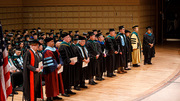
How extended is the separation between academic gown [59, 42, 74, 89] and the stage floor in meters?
0.47

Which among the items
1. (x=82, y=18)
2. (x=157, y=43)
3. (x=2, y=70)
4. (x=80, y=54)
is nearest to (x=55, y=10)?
(x=82, y=18)

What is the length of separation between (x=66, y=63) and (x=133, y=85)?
277cm

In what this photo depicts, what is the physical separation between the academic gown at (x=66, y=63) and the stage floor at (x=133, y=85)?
47 cm

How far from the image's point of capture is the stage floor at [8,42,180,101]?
794 cm

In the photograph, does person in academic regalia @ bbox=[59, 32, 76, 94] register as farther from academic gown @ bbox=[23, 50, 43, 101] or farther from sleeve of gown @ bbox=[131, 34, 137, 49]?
sleeve of gown @ bbox=[131, 34, 137, 49]

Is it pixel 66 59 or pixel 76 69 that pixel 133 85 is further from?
pixel 66 59

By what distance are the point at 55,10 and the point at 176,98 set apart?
14456 millimetres

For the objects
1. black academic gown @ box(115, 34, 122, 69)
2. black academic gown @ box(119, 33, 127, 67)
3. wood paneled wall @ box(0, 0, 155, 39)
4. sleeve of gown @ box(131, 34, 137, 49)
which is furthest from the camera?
wood paneled wall @ box(0, 0, 155, 39)

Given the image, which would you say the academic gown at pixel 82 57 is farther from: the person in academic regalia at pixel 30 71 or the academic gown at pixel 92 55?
Result: the person in academic regalia at pixel 30 71

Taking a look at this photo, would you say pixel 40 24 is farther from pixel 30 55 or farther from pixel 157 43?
pixel 30 55

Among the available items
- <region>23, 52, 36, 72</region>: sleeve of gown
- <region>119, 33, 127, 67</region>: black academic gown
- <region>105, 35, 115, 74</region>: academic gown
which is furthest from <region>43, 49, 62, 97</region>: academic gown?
<region>119, 33, 127, 67</region>: black academic gown

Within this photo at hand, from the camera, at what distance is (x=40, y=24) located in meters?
20.8

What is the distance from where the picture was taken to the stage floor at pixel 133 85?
26.0 ft

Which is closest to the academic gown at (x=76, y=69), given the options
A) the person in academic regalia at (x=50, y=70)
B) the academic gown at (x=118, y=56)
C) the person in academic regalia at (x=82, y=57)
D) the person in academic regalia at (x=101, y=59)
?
the person in academic regalia at (x=82, y=57)
